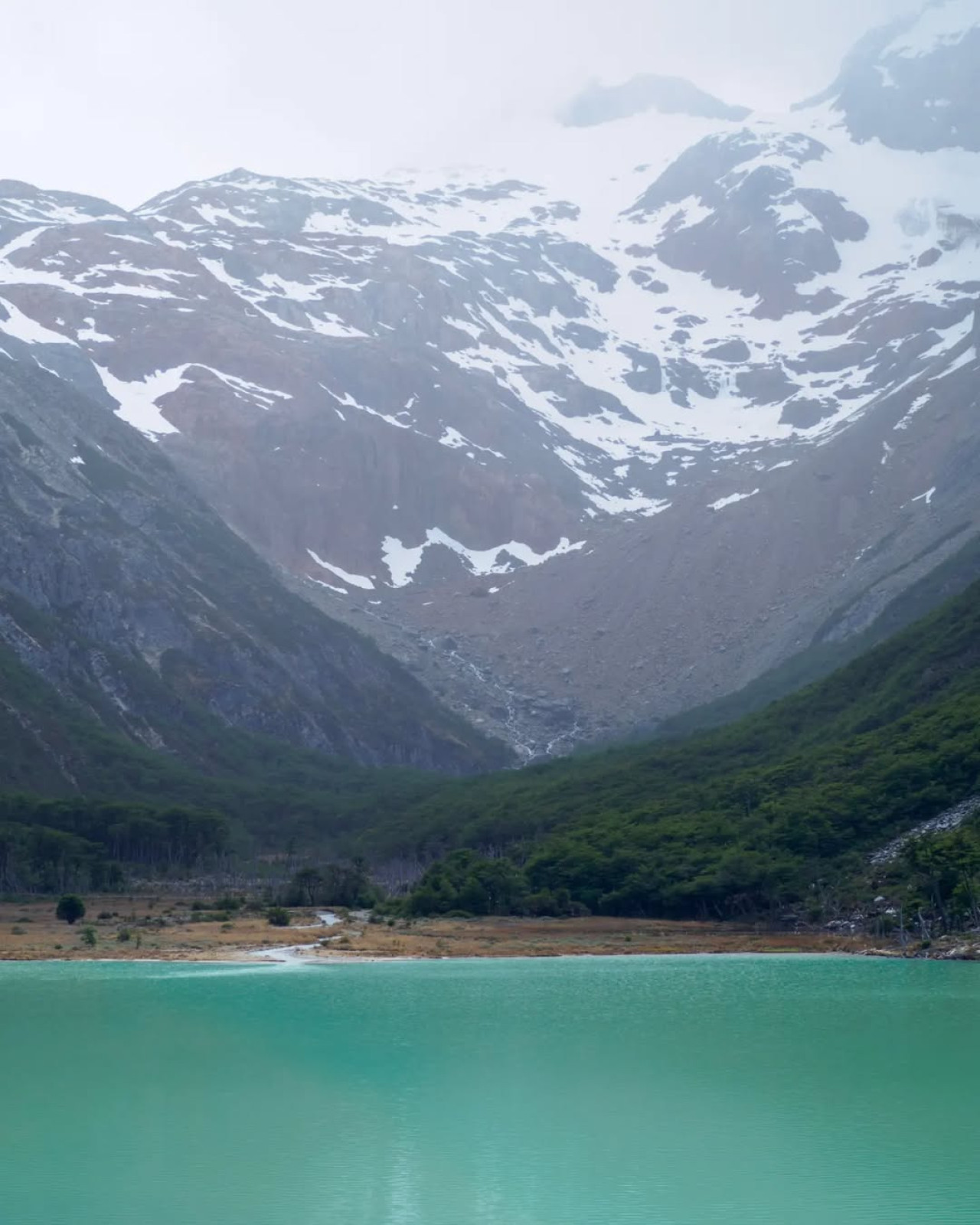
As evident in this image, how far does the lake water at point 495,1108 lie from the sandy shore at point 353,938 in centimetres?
2333

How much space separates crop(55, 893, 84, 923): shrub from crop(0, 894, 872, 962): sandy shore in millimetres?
615

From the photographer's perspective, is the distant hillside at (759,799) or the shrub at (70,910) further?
the distant hillside at (759,799)

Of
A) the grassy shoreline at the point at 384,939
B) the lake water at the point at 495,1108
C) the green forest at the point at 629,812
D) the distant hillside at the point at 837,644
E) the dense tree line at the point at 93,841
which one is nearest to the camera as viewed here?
the lake water at the point at 495,1108

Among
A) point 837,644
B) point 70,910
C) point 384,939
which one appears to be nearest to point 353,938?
point 384,939

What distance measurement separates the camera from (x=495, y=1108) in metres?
34.8

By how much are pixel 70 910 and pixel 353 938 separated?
21.4m

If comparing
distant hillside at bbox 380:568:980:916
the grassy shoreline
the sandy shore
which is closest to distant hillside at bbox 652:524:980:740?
distant hillside at bbox 380:568:980:916

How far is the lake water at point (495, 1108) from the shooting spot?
2686 centimetres

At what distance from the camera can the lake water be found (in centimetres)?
2686

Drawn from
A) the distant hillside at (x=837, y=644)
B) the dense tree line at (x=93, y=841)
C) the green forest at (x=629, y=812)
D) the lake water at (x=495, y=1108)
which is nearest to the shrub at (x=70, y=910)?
the dense tree line at (x=93, y=841)

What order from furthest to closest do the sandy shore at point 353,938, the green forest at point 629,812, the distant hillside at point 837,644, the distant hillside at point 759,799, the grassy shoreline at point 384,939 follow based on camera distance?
the distant hillside at point 837,644 → the distant hillside at point 759,799 → the green forest at point 629,812 → the sandy shore at point 353,938 → the grassy shoreline at point 384,939

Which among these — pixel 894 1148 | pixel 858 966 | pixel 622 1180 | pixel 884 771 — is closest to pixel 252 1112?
pixel 622 1180

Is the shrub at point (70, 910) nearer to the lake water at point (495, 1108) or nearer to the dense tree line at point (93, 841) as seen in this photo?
the dense tree line at point (93, 841)

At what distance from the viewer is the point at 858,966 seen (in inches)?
2746
